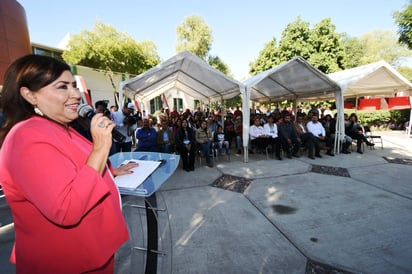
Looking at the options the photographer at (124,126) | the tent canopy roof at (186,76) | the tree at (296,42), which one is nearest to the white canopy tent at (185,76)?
the tent canopy roof at (186,76)

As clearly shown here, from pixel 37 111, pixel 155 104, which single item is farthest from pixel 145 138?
pixel 155 104

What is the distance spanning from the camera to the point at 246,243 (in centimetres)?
246

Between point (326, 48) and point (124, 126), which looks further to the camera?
point (326, 48)

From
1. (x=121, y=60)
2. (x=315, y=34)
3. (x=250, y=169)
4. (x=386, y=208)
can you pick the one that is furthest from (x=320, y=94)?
(x=121, y=60)

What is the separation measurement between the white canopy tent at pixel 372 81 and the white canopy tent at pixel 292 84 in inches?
19.9

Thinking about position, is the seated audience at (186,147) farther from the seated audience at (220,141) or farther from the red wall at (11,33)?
the red wall at (11,33)

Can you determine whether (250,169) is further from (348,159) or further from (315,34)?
(315,34)

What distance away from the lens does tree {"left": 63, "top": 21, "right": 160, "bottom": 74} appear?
1416cm

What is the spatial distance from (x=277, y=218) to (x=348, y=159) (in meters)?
4.59

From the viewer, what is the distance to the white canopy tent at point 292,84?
5.95 metres

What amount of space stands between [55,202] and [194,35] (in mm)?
28116

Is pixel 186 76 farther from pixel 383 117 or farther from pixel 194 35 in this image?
pixel 194 35

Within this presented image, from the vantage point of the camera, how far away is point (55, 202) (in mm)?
634

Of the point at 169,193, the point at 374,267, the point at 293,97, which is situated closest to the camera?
the point at 374,267
